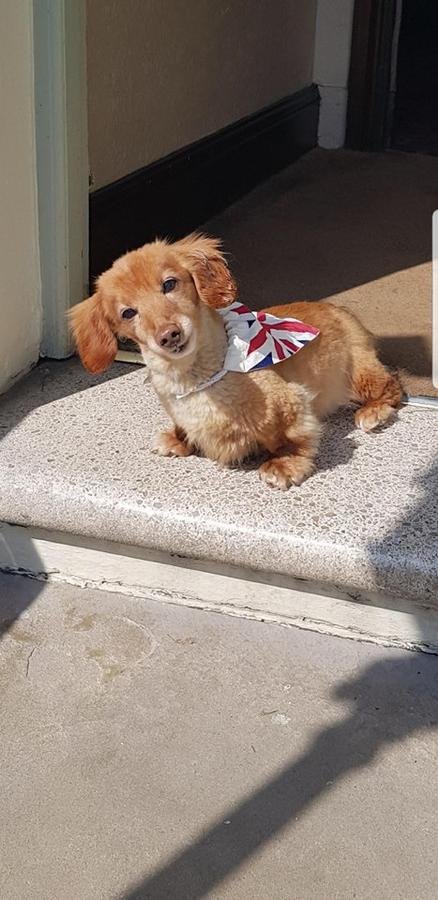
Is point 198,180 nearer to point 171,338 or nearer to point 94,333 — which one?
point 94,333

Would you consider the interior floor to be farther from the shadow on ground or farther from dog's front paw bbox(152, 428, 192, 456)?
the shadow on ground

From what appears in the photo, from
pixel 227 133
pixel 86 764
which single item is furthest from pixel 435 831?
pixel 227 133

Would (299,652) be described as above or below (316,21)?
below

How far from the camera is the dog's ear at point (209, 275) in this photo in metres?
2.05

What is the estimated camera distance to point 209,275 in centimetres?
206

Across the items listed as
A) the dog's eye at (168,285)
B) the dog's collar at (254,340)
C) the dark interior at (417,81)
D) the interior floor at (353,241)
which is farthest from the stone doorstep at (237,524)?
the dark interior at (417,81)

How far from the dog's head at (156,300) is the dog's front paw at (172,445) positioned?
1.20 ft

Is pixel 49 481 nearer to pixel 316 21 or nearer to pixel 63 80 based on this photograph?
pixel 63 80

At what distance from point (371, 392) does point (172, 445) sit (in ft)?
1.80

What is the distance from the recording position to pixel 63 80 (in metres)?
2.62

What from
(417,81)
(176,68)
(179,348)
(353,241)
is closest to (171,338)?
(179,348)

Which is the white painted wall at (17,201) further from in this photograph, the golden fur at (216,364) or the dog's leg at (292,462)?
the dog's leg at (292,462)

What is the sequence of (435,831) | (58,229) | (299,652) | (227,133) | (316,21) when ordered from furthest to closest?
(316,21)
(227,133)
(58,229)
(299,652)
(435,831)

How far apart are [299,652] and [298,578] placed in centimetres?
16
